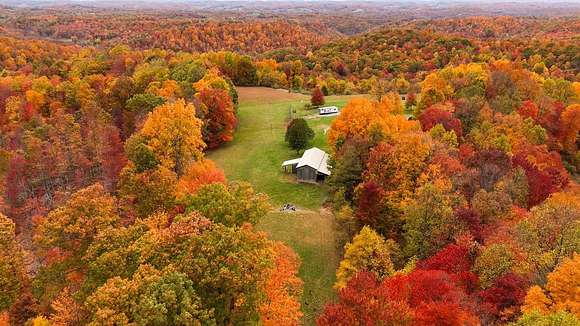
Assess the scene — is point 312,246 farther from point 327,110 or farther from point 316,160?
point 327,110

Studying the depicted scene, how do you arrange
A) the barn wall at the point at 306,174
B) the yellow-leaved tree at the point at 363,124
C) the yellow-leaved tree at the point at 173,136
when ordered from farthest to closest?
1. the barn wall at the point at 306,174
2. the yellow-leaved tree at the point at 363,124
3. the yellow-leaved tree at the point at 173,136

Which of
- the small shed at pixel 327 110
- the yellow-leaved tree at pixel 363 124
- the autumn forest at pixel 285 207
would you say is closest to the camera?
the autumn forest at pixel 285 207

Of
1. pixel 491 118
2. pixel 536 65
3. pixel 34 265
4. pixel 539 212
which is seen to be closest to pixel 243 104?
pixel 491 118

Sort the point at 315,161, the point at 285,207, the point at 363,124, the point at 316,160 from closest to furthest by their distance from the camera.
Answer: the point at 285,207 < the point at 363,124 < the point at 315,161 < the point at 316,160

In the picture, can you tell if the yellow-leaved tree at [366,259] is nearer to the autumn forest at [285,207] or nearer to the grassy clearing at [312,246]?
the autumn forest at [285,207]

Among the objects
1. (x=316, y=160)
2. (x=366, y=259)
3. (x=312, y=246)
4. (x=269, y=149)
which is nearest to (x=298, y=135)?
(x=269, y=149)

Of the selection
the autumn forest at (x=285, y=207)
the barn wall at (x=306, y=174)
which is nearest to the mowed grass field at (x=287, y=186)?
the autumn forest at (x=285, y=207)

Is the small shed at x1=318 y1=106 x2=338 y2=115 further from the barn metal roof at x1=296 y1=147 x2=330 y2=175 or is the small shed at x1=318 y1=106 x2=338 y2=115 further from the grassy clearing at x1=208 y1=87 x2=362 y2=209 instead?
the barn metal roof at x1=296 y1=147 x2=330 y2=175

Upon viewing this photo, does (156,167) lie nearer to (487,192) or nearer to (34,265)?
(34,265)
